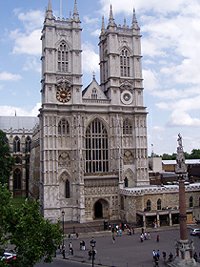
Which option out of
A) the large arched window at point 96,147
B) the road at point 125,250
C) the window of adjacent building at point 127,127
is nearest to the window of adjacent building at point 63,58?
the large arched window at point 96,147

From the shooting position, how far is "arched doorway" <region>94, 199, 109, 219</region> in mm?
59594

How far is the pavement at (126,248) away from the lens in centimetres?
3455

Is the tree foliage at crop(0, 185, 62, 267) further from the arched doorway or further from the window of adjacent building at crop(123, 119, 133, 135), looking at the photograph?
the window of adjacent building at crop(123, 119, 133, 135)

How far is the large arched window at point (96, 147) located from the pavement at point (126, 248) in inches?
550

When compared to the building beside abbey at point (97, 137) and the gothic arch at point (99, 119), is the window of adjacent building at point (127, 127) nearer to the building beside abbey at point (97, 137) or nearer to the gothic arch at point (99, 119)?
the building beside abbey at point (97, 137)

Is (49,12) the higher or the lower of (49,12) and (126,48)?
the higher

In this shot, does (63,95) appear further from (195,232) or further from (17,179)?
(17,179)

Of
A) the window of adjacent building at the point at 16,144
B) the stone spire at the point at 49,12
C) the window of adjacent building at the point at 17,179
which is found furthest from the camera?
the window of adjacent building at the point at 16,144

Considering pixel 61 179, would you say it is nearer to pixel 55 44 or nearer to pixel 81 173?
pixel 81 173

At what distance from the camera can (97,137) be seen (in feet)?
202

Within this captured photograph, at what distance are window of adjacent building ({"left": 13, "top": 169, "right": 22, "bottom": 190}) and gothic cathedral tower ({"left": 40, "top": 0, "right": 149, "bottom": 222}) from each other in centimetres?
3541

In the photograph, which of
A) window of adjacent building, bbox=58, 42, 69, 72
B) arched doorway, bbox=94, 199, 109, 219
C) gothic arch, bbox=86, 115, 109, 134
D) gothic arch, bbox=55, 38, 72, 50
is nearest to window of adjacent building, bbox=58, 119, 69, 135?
gothic arch, bbox=86, 115, 109, 134

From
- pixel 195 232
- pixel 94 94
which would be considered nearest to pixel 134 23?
pixel 94 94

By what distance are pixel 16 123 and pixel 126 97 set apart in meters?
46.9
